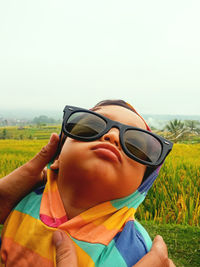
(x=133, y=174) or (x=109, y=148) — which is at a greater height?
(x=109, y=148)

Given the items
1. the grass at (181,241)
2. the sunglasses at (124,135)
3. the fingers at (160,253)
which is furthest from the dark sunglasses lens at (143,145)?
the grass at (181,241)

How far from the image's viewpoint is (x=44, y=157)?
1.23 meters

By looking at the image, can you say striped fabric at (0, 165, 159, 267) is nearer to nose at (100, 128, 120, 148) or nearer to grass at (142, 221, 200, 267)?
nose at (100, 128, 120, 148)

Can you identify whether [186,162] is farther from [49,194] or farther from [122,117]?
[49,194]

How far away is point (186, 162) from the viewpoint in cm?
313

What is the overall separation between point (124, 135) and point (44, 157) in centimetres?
42

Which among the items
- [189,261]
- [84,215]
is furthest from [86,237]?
[189,261]

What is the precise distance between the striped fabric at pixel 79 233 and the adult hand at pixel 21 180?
107mm

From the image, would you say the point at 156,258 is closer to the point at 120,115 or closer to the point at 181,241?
the point at 120,115

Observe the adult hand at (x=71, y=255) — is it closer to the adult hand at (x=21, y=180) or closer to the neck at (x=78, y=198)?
the neck at (x=78, y=198)

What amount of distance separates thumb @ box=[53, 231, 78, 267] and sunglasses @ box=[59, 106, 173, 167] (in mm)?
394

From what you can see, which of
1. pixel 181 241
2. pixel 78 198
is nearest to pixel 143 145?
pixel 78 198

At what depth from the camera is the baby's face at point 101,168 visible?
3.28 feet

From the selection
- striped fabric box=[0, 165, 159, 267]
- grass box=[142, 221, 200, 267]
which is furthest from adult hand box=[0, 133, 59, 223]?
grass box=[142, 221, 200, 267]
